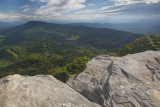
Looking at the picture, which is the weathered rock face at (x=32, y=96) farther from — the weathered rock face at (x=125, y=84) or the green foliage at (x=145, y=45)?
the green foliage at (x=145, y=45)

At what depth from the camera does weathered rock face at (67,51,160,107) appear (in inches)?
419

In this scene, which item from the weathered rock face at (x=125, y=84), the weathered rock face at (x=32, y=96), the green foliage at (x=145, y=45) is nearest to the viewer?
the weathered rock face at (x=32, y=96)

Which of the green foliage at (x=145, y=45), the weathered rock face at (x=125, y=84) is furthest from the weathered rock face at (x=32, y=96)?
the green foliage at (x=145, y=45)

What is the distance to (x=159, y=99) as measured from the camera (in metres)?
10.1

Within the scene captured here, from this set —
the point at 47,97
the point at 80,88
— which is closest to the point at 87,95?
the point at 80,88

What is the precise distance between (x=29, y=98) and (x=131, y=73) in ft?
44.1

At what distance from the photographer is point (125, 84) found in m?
12.7

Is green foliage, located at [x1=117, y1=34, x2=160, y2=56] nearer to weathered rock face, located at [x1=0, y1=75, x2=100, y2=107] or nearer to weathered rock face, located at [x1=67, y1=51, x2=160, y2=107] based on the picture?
weathered rock face, located at [x1=67, y1=51, x2=160, y2=107]

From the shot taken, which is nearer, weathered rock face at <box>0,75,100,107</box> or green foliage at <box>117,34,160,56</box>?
weathered rock face at <box>0,75,100,107</box>

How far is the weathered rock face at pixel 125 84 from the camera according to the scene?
10652 mm

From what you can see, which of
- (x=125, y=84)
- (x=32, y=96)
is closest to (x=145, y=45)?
(x=125, y=84)

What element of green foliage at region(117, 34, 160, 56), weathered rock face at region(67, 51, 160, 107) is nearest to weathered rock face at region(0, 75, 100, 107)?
weathered rock face at region(67, 51, 160, 107)

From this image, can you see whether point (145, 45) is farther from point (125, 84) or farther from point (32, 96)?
point (32, 96)

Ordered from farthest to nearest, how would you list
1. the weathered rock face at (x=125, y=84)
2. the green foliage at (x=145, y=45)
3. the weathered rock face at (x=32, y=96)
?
the green foliage at (x=145, y=45) → the weathered rock face at (x=125, y=84) → the weathered rock face at (x=32, y=96)
